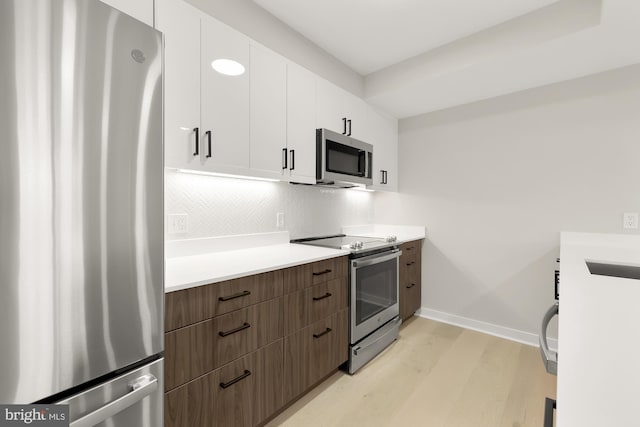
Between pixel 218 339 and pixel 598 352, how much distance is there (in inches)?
49.5

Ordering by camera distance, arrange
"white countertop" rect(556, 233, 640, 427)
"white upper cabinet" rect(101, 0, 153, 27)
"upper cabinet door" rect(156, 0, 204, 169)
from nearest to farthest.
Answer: "white countertop" rect(556, 233, 640, 427), "white upper cabinet" rect(101, 0, 153, 27), "upper cabinet door" rect(156, 0, 204, 169)

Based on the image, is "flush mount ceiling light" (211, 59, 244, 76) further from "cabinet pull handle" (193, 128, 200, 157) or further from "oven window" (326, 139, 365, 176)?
"oven window" (326, 139, 365, 176)

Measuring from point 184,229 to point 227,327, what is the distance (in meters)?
0.72

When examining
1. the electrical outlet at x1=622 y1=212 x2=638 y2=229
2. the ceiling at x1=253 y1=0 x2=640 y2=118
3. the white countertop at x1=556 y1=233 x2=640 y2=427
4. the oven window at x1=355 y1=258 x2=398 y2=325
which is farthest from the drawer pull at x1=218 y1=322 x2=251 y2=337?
the electrical outlet at x1=622 y1=212 x2=638 y2=229

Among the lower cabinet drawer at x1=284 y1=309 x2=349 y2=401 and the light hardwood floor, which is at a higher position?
the lower cabinet drawer at x1=284 y1=309 x2=349 y2=401

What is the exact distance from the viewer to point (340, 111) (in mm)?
2498

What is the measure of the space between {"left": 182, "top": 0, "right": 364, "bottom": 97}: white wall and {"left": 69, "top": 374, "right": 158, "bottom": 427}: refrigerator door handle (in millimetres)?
1898

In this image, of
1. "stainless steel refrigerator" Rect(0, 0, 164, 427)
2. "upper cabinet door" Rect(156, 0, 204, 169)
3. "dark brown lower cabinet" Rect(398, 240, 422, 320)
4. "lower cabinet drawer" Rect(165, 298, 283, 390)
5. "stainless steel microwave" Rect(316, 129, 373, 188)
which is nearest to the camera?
"stainless steel refrigerator" Rect(0, 0, 164, 427)

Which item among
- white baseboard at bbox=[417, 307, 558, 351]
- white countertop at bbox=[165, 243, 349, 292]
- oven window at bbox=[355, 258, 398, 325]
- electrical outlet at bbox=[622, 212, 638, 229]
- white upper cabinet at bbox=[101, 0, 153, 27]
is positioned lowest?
white baseboard at bbox=[417, 307, 558, 351]

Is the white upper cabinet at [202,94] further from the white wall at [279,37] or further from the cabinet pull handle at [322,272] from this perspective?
the cabinet pull handle at [322,272]

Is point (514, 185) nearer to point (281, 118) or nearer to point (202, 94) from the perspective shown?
point (281, 118)

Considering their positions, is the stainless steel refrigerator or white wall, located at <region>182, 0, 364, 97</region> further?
white wall, located at <region>182, 0, 364, 97</region>

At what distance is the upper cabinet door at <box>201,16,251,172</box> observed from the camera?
155cm

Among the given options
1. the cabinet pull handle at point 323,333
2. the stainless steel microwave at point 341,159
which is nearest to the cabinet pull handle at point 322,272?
the cabinet pull handle at point 323,333
